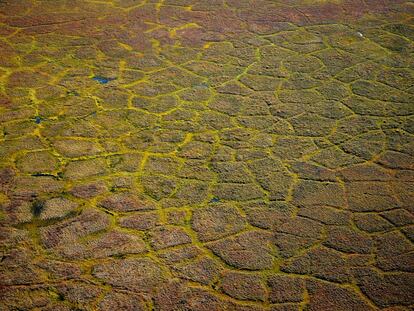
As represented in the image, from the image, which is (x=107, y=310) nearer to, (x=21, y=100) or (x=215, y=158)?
(x=215, y=158)

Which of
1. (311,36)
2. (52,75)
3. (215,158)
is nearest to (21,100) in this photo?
(52,75)

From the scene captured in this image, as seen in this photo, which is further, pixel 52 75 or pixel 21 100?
pixel 52 75

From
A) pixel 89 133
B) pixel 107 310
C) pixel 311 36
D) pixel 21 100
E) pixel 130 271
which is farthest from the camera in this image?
pixel 311 36

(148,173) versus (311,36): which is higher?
(311,36)

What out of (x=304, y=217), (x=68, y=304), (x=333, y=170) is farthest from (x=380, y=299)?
(x=68, y=304)

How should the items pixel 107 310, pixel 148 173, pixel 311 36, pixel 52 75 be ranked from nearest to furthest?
pixel 107 310
pixel 148 173
pixel 52 75
pixel 311 36

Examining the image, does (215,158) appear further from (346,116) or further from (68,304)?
(68,304)
